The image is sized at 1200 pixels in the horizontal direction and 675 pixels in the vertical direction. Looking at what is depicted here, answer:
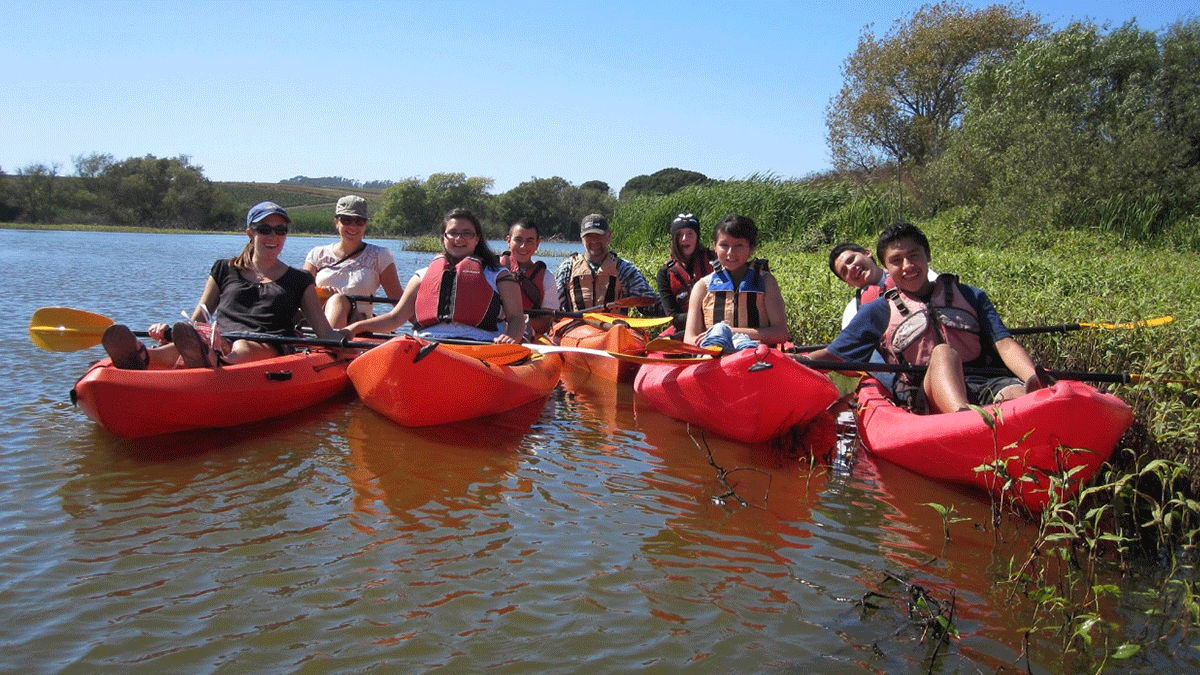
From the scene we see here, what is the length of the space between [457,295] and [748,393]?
229 centimetres

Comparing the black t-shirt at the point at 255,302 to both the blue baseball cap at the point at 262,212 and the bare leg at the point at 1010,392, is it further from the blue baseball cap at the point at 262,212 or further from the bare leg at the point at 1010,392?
the bare leg at the point at 1010,392

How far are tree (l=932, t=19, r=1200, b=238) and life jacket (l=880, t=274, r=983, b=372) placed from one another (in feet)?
33.8

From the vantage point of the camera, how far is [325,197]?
77750 mm

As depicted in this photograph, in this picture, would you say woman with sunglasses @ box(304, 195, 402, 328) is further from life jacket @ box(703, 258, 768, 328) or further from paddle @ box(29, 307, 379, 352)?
life jacket @ box(703, 258, 768, 328)

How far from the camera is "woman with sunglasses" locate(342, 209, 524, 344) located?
6125 millimetres

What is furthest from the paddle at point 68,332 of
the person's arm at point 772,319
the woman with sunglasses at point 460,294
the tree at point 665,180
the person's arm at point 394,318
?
the tree at point 665,180

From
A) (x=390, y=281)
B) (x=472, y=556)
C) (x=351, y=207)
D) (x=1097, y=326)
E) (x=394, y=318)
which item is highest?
(x=351, y=207)

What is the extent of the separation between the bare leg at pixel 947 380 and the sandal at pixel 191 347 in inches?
153

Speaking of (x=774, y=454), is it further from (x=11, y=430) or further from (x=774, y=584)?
(x=11, y=430)

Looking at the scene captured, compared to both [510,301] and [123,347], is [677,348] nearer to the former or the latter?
[510,301]

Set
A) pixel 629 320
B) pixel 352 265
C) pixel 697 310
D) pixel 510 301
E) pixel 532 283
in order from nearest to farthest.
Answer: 1. pixel 697 310
2. pixel 510 301
3. pixel 352 265
4. pixel 629 320
5. pixel 532 283

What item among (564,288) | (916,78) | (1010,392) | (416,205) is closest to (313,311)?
(564,288)

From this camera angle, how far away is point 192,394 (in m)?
4.81

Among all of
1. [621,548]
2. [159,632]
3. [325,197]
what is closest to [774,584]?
[621,548]
